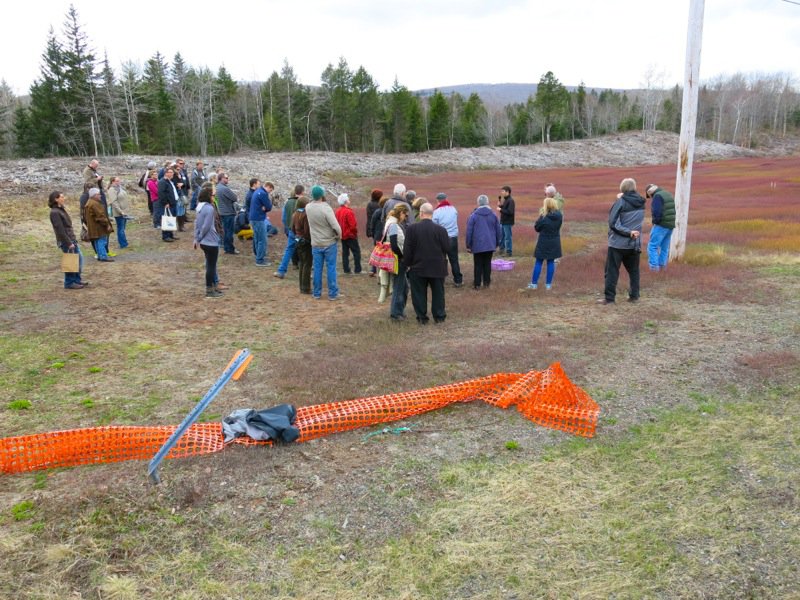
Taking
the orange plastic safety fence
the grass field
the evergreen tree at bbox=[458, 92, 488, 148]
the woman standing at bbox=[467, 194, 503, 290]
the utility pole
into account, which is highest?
the evergreen tree at bbox=[458, 92, 488, 148]

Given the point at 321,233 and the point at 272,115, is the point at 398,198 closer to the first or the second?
the point at 321,233

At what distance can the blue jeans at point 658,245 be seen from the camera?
42.6 ft

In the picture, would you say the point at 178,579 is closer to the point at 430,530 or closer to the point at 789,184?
the point at 430,530

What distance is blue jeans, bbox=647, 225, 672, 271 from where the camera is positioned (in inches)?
511

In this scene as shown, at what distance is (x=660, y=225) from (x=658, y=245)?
0.58 m

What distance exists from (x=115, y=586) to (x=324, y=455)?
1.95 meters

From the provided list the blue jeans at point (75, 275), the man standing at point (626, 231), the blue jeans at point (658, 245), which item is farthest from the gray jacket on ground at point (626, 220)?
the blue jeans at point (75, 275)

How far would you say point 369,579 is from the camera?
141 inches

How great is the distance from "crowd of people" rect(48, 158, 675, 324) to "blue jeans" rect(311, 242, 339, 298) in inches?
0.8

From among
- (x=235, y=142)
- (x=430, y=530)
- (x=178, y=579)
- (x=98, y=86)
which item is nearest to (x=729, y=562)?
(x=430, y=530)

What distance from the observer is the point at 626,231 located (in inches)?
379

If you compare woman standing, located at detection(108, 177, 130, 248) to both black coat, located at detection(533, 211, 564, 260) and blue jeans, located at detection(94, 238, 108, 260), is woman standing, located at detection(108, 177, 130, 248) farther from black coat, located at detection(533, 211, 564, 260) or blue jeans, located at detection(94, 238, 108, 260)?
black coat, located at detection(533, 211, 564, 260)

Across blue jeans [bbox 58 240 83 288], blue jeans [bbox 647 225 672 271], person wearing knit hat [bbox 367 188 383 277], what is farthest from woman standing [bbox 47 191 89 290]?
blue jeans [bbox 647 225 672 271]

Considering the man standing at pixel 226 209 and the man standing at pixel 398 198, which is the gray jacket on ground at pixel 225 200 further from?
the man standing at pixel 398 198
